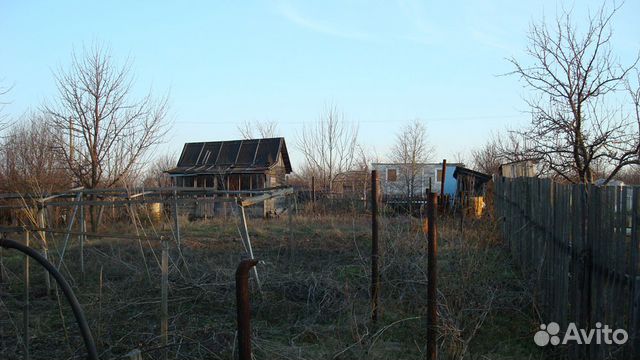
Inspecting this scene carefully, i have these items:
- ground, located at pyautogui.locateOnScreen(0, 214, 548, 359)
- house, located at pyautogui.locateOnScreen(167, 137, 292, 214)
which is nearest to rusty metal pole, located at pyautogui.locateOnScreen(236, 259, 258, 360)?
ground, located at pyautogui.locateOnScreen(0, 214, 548, 359)

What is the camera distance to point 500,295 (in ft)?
21.2

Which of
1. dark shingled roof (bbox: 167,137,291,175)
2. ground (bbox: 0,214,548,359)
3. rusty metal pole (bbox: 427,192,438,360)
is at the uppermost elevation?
dark shingled roof (bbox: 167,137,291,175)

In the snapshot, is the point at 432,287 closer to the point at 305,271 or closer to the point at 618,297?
the point at 618,297

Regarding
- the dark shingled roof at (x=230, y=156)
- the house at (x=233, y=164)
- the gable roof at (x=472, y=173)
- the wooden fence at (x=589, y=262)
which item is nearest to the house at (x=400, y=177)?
the house at (x=233, y=164)

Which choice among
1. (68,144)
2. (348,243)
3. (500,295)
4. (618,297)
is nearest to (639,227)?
(618,297)

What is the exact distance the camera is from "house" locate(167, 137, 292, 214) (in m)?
26.8

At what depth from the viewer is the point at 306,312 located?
20.7ft

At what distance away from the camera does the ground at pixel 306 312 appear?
484 cm

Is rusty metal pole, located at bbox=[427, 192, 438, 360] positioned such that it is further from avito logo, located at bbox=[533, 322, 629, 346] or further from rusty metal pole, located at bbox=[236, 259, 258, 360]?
rusty metal pole, located at bbox=[236, 259, 258, 360]

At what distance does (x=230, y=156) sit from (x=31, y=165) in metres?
10.8

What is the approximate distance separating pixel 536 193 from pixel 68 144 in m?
15.0

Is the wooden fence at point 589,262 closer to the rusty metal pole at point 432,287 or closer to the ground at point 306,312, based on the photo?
the ground at point 306,312

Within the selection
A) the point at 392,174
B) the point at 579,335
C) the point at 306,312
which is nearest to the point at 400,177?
the point at 392,174

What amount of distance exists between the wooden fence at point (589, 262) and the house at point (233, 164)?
2054 cm
